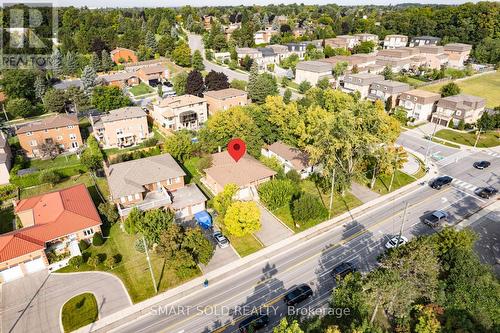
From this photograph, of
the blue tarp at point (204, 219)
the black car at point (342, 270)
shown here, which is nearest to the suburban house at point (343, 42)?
the blue tarp at point (204, 219)

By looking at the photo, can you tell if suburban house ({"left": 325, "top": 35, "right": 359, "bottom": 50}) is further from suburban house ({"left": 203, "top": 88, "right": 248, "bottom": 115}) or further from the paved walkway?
the paved walkway

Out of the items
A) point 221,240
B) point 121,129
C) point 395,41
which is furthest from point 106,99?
point 395,41

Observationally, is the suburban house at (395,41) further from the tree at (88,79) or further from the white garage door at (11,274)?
the white garage door at (11,274)

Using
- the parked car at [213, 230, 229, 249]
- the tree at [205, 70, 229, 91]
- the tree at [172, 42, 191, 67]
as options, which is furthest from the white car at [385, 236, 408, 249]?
the tree at [172, 42, 191, 67]

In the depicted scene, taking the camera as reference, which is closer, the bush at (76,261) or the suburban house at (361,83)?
the bush at (76,261)

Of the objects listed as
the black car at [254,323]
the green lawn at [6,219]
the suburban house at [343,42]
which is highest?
the suburban house at [343,42]

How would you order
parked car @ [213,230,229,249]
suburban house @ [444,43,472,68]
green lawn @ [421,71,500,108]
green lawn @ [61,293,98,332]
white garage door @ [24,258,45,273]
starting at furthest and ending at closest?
suburban house @ [444,43,472,68] < green lawn @ [421,71,500,108] < parked car @ [213,230,229,249] < white garage door @ [24,258,45,273] < green lawn @ [61,293,98,332]

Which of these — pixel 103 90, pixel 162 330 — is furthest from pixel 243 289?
pixel 103 90

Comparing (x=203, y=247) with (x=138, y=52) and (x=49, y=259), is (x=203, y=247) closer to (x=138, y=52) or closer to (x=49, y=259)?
(x=49, y=259)
